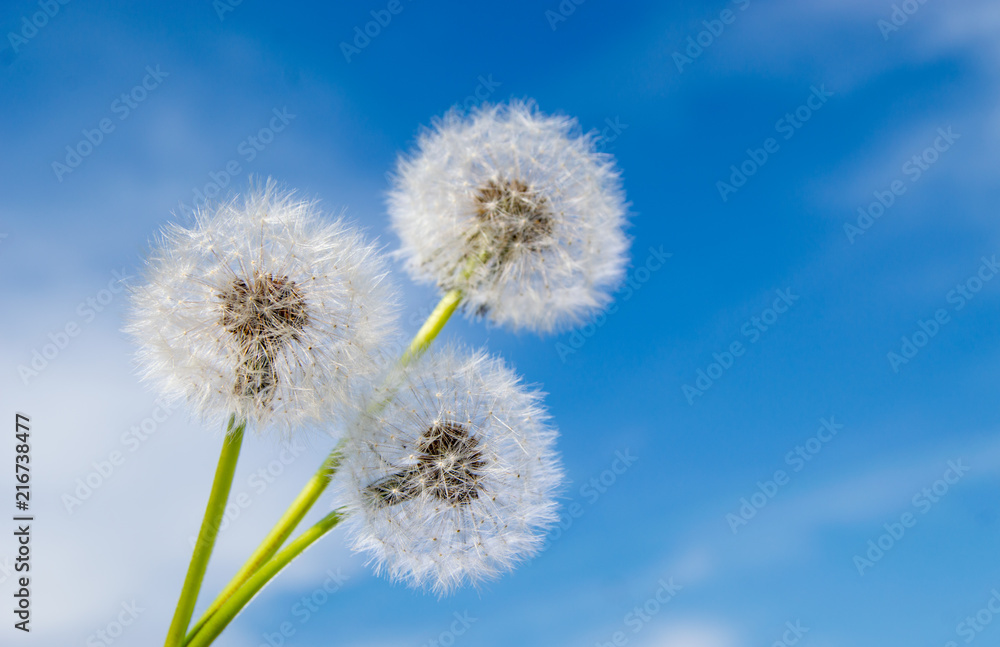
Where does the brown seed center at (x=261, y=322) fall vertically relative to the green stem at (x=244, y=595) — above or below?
above

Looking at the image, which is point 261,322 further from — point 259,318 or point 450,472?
point 450,472

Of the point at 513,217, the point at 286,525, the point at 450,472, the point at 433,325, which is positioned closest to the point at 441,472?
the point at 450,472

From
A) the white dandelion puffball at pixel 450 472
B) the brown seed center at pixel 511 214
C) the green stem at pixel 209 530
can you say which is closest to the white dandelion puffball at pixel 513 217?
the brown seed center at pixel 511 214

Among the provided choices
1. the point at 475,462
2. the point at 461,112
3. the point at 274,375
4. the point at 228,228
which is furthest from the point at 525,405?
the point at 461,112

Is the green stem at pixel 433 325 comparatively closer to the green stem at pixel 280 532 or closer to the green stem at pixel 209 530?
the green stem at pixel 280 532

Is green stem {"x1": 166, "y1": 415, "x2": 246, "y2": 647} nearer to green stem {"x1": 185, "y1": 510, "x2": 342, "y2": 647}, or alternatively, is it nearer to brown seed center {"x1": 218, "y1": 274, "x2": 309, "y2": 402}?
green stem {"x1": 185, "y1": 510, "x2": 342, "y2": 647}

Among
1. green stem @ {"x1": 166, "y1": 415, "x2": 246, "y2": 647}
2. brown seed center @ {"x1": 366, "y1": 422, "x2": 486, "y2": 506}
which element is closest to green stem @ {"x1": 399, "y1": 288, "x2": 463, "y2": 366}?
brown seed center @ {"x1": 366, "y1": 422, "x2": 486, "y2": 506}
